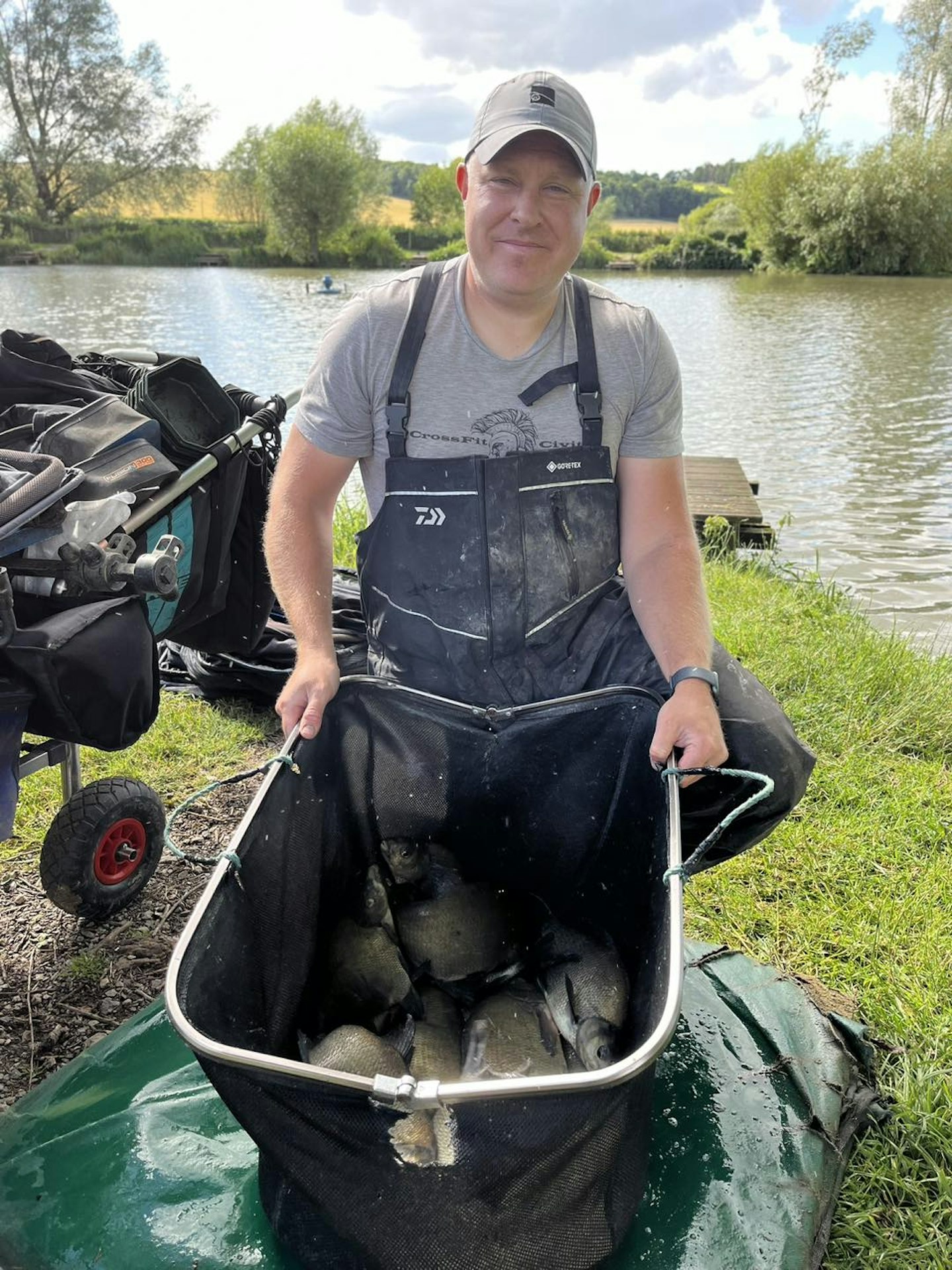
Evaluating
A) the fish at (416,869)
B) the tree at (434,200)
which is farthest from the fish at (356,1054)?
the tree at (434,200)

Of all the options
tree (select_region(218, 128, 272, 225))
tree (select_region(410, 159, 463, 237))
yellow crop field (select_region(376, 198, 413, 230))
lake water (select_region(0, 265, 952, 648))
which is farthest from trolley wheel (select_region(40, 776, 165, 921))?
tree (select_region(410, 159, 463, 237))

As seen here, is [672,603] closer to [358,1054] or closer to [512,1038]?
[512,1038]

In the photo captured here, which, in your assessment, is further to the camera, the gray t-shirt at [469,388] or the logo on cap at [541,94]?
the gray t-shirt at [469,388]

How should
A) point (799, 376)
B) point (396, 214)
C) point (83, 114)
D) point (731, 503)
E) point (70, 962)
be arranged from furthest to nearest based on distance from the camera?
point (396, 214)
point (83, 114)
point (799, 376)
point (731, 503)
point (70, 962)

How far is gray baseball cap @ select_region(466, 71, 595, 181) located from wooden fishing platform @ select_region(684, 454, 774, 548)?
4.22 meters

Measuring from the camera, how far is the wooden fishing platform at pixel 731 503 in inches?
259

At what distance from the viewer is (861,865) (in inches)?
105

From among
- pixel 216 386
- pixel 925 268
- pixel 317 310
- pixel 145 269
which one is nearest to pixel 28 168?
pixel 145 269

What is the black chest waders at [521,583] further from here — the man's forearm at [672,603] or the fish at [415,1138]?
the fish at [415,1138]

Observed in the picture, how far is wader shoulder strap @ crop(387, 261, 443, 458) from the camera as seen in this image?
2.09 m

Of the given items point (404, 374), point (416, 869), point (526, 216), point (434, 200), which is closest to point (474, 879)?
point (416, 869)

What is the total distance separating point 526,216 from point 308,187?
45.8 meters

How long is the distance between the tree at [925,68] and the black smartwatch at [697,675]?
Result: 166ft

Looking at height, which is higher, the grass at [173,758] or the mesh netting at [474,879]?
the mesh netting at [474,879]
